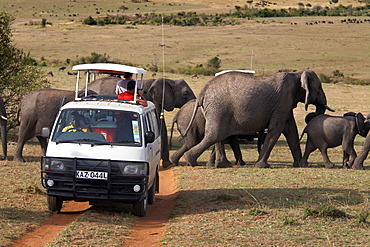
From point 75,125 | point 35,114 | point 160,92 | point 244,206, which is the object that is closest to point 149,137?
point 75,125

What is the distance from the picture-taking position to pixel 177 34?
79.8 m

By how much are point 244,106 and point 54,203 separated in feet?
22.6

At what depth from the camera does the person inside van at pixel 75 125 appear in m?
10.4

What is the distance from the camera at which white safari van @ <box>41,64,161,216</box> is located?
974 cm

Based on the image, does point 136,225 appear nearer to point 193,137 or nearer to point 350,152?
point 193,137

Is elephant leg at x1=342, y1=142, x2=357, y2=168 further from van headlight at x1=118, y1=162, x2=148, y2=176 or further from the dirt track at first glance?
van headlight at x1=118, y1=162, x2=148, y2=176

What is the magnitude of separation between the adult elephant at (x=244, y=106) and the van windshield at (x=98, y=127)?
578 cm

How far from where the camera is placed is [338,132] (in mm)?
16656

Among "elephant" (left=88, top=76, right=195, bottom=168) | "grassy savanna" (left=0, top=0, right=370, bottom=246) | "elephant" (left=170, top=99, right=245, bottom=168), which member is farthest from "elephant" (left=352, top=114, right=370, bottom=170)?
"elephant" (left=88, top=76, right=195, bottom=168)

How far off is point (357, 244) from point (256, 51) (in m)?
57.5

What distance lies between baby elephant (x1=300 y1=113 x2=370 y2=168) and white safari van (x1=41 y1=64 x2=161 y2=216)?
294 inches

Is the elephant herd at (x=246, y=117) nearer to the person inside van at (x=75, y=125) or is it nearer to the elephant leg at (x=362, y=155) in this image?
the elephant leg at (x=362, y=155)

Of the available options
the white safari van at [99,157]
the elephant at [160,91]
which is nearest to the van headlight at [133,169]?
the white safari van at [99,157]

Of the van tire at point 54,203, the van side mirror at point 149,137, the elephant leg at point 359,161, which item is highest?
the van side mirror at point 149,137
